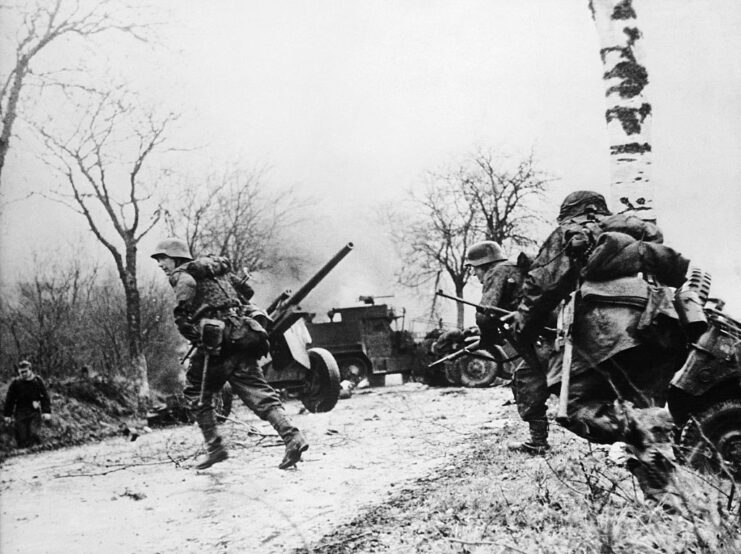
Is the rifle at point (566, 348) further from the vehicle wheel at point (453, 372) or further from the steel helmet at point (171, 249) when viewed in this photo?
the vehicle wheel at point (453, 372)

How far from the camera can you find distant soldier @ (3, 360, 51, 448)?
30.5 ft

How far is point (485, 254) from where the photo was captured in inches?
215

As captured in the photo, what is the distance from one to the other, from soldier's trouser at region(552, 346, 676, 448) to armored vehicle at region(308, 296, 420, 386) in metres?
12.2

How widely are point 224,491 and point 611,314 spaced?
8.95ft

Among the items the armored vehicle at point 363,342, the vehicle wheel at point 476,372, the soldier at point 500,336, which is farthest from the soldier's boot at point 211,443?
the armored vehicle at point 363,342

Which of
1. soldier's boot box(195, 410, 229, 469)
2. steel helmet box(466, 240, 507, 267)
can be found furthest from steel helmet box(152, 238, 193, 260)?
steel helmet box(466, 240, 507, 267)

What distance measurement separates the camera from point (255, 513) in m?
3.78

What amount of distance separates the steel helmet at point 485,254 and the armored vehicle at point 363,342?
10076 mm

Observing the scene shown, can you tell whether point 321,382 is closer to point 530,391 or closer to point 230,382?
point 230,382

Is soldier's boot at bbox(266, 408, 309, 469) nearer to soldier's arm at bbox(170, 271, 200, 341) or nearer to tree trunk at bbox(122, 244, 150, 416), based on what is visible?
soldier's arm at bbox(170, 271, 200, 341)

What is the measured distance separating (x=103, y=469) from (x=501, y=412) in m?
4.39

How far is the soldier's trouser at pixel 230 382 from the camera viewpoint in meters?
4.98

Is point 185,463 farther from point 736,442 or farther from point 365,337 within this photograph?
point 365,337

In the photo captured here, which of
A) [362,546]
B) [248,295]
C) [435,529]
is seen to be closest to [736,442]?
[435,529]
